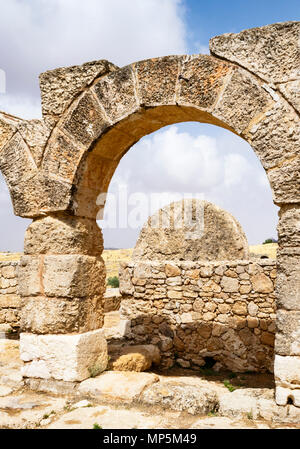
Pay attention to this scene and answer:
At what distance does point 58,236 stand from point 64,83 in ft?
5.45

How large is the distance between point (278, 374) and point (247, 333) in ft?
11.3

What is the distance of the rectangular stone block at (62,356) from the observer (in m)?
4.00

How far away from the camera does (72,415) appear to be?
134 inches

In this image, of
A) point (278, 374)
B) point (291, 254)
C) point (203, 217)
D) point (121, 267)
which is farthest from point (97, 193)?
point (203, 217)

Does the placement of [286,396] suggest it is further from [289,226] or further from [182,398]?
[289,226]

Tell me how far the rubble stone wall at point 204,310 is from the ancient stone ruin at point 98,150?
291 cm

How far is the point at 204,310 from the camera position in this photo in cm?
701

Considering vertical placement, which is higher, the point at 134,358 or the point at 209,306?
the point at 209,306

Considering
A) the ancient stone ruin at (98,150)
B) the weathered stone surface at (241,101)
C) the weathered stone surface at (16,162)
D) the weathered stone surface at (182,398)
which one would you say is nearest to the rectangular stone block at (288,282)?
the ancient stone ruin at (98,150)

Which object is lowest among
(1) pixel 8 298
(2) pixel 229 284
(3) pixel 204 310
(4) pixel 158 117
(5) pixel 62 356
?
→ (5) pixel 62 356

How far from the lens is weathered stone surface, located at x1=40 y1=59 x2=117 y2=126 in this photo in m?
4.13

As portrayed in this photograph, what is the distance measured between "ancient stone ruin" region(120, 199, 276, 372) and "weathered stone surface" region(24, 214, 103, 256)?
3.17m

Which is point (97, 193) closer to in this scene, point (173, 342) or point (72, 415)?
point (72, 415)

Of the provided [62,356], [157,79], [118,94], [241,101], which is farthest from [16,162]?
[241,101]
